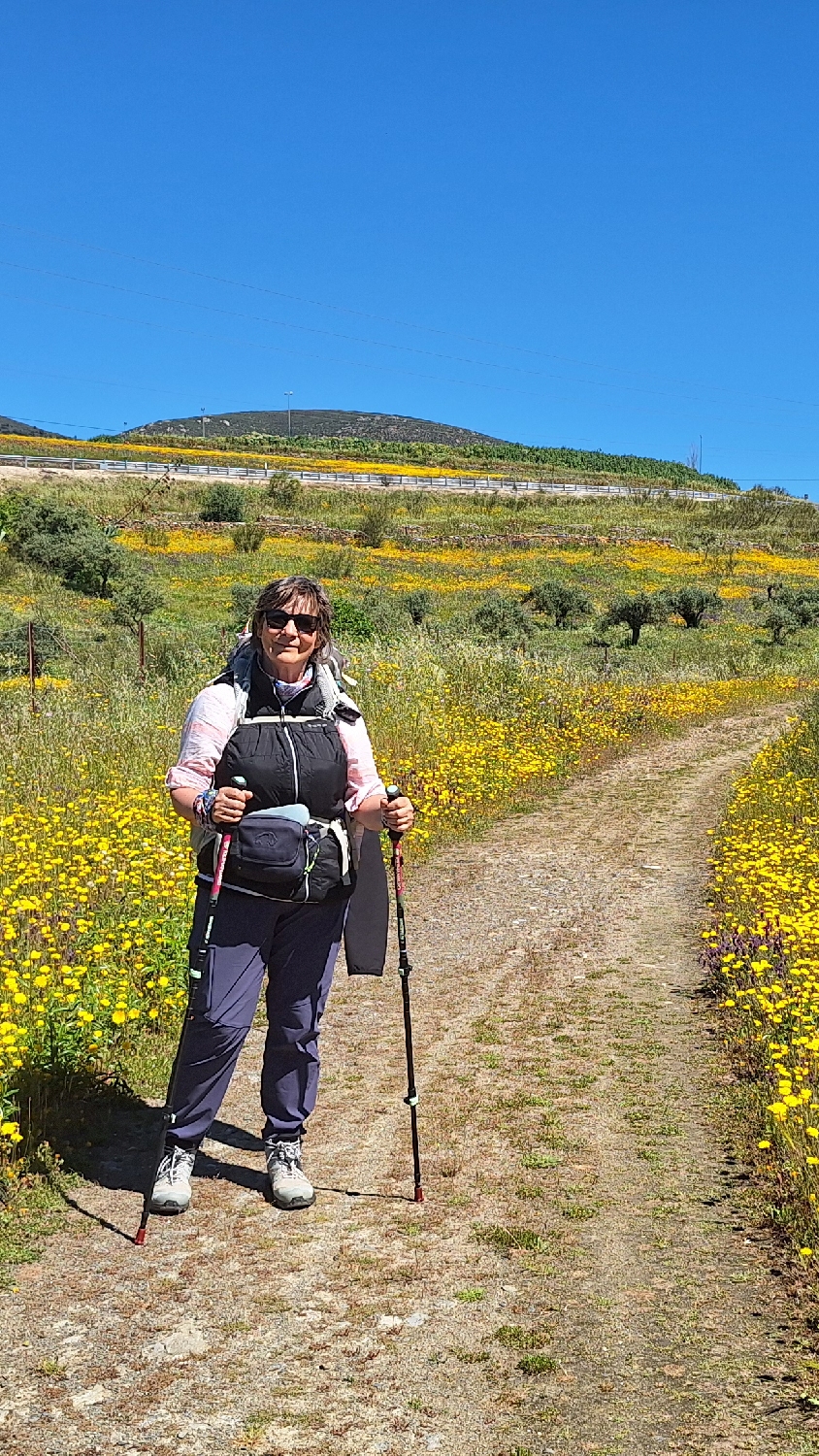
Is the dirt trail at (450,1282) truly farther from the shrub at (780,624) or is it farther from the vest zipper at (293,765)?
the shrub at (780,624)

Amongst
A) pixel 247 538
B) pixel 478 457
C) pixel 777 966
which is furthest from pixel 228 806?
pixel 478 457

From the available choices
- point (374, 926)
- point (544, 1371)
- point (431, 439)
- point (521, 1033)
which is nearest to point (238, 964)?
point (374, 926)

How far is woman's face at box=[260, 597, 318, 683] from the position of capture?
13.5 feet

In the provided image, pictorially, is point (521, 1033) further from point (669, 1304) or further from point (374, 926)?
point (669, 1304)

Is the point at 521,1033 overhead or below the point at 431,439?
below

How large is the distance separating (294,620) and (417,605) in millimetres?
29307

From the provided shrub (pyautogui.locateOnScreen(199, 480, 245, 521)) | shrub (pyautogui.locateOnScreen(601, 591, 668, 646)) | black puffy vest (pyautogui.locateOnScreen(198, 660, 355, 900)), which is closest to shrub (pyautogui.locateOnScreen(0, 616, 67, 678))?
black puffy vest (pyautogui.locateOnScreen(198, 660, 355, 900))

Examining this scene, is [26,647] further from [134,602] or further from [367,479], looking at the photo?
[367,479]

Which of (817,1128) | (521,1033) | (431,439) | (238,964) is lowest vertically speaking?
(521,1033)

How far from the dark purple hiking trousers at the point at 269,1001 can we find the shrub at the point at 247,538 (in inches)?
1562

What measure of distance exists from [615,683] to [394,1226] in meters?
18.5

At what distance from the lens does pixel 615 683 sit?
2205cm

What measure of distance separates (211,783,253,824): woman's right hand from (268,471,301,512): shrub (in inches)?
2162

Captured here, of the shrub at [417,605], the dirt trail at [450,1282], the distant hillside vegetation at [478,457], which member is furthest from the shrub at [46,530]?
the distant hillside vegetation at [478,457]
